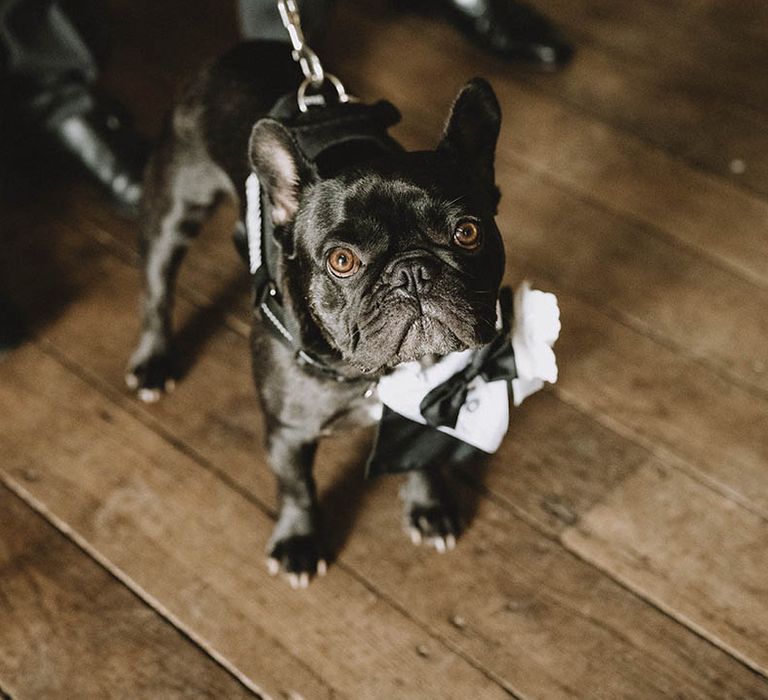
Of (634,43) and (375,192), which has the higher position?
(375,192)

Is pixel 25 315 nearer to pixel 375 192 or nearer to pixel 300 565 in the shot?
pixel 300 565

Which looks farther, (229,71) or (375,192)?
(229,71)

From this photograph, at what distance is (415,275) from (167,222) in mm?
858

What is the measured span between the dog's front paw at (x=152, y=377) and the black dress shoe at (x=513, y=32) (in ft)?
5.35

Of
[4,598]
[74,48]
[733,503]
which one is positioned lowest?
[4,598]

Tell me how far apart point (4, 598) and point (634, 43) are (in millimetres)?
2668

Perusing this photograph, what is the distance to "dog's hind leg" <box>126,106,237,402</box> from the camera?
2.01 meters

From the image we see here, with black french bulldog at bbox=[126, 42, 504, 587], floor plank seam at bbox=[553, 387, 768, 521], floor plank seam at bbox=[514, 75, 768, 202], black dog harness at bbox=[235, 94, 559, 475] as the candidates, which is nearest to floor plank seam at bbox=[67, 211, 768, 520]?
floor plank seam at bbox=[553, 387, 768, 521]

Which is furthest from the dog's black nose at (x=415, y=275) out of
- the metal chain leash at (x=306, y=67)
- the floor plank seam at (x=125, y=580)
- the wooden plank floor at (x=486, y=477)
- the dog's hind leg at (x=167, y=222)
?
the floor plank seam at (x=125, y=580)

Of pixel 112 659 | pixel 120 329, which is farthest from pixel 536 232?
pixel 112 659

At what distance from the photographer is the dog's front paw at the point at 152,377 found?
2262 millimetres

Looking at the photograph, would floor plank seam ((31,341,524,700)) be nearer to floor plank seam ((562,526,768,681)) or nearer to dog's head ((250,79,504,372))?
floor plank seam ((562,526,768,681))

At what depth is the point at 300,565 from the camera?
1905 millimetres

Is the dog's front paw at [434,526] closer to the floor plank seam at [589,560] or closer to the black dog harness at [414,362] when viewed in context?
the floor plank seam at [589,560]
